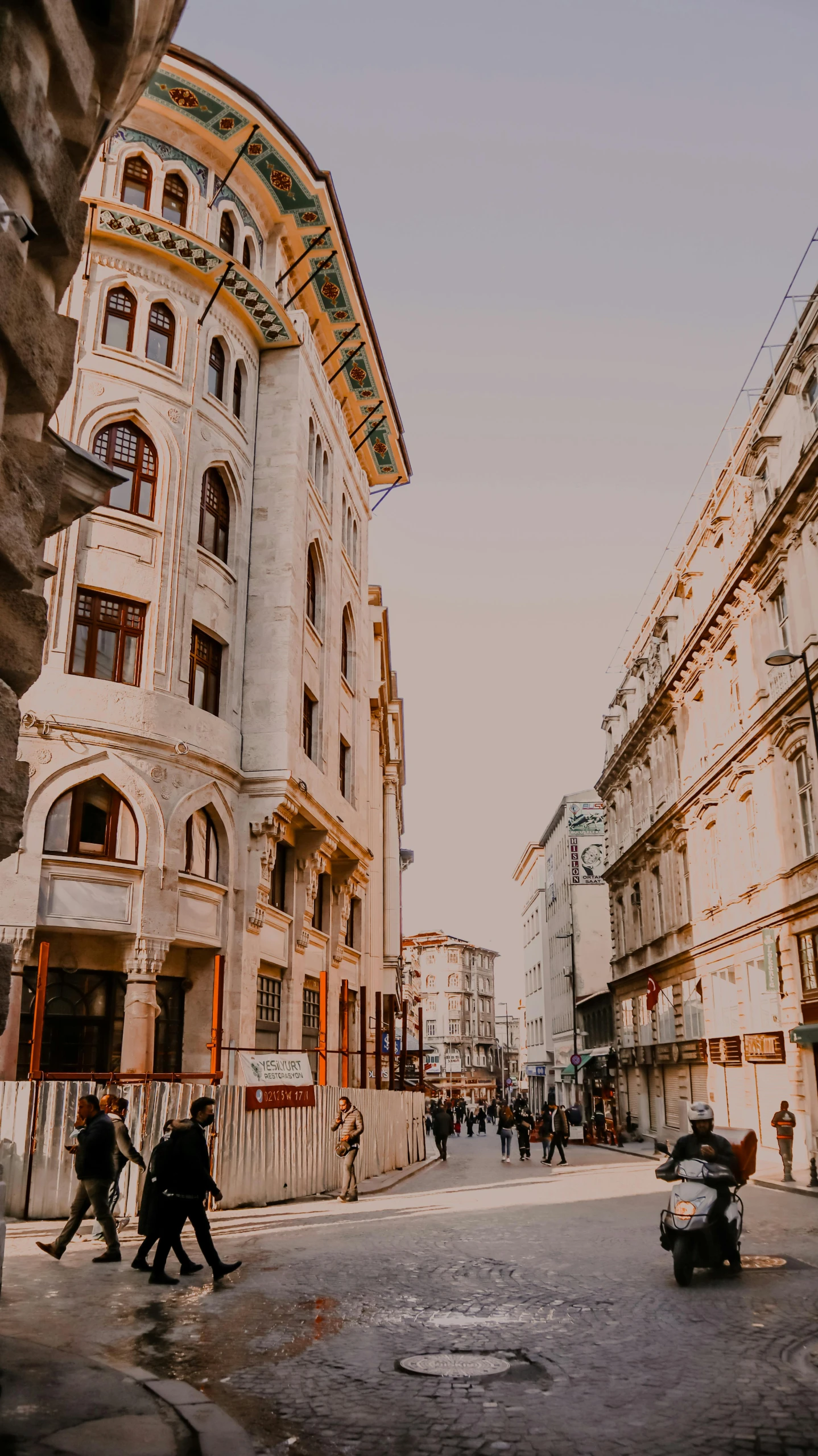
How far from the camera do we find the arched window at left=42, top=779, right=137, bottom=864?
18578mm

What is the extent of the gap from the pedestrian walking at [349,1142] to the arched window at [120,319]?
14455mm

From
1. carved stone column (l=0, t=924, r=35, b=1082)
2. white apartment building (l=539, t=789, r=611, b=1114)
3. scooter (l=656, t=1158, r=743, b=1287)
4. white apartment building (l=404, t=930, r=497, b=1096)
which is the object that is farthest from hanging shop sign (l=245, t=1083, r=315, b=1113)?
white apartment building (l=404, t=930, r=497, b=1096)

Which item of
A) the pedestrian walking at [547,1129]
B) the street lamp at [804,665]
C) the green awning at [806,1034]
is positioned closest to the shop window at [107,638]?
the street lamp at [804,665]

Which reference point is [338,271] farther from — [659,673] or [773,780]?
[659,673]

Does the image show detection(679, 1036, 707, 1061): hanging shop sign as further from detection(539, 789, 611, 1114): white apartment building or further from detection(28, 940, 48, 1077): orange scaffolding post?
detection(539, 789, 611, 1114): white apartment building

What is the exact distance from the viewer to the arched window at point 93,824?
61.0 feet

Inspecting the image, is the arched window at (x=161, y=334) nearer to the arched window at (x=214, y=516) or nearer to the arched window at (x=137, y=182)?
the arched window at (x=137, y=182)

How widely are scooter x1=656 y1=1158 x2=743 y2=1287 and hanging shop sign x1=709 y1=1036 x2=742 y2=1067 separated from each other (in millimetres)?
22399

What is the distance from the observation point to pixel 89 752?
62.0 feet

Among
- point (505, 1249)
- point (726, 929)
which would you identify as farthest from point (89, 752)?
point (726, 929)

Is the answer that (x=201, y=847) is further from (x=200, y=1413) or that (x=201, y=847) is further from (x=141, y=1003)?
(x=200, y=1413)

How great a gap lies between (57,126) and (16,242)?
986mm

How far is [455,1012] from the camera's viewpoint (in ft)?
419

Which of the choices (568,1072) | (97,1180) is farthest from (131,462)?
(568,1072)
